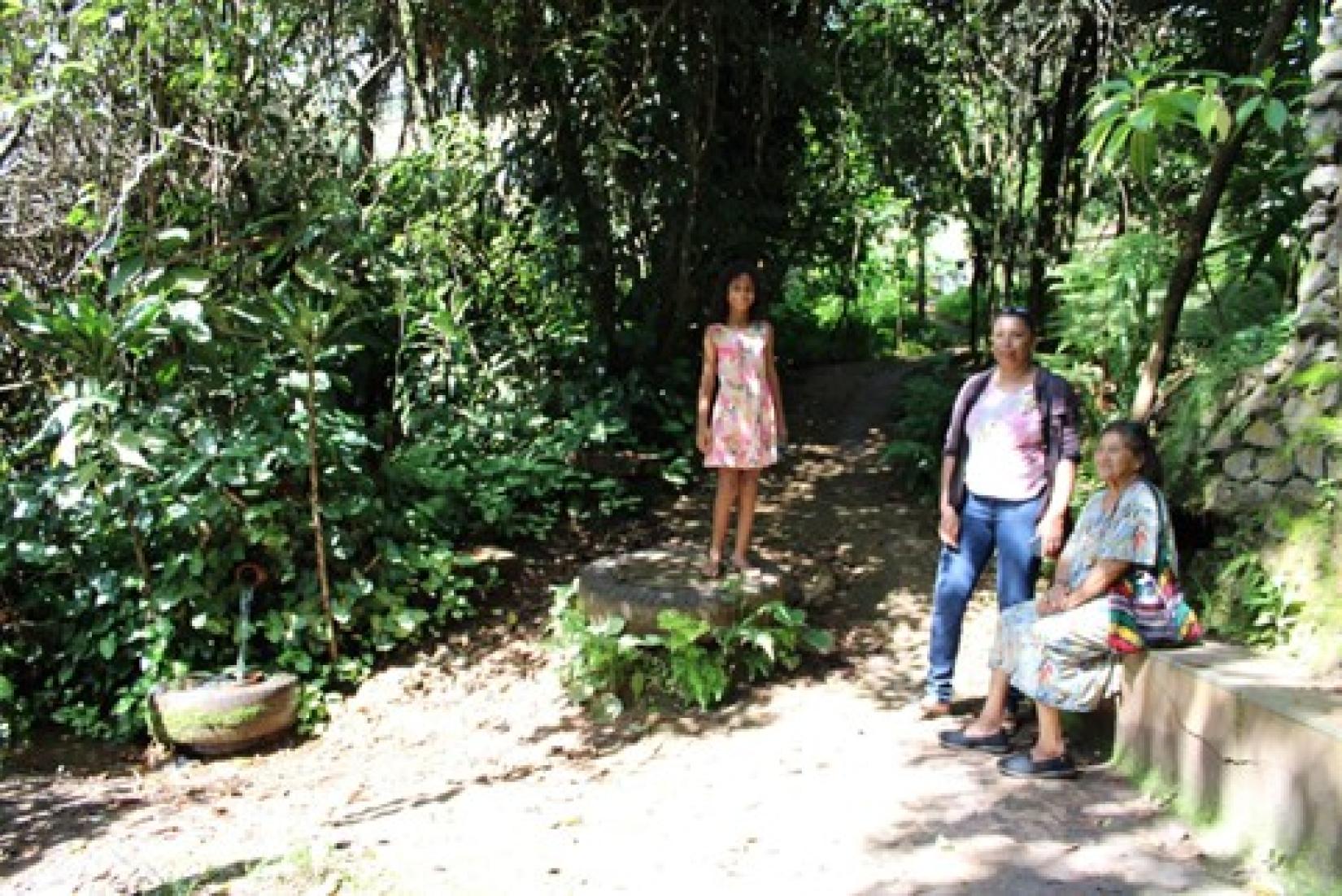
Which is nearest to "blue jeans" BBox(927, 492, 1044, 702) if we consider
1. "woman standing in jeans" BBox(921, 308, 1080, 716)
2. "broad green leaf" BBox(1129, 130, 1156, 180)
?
"woman standing in jeans" BBox(921, 308, 1080, 716)

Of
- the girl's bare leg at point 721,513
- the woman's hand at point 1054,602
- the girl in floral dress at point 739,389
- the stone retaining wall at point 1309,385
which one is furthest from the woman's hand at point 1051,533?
the girl's bare leg at point 721,513

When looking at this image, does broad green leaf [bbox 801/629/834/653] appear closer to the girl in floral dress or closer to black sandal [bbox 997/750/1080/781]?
the girl in floral dress

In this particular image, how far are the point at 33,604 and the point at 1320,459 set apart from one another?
19.8 feet

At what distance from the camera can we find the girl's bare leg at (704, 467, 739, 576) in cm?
518

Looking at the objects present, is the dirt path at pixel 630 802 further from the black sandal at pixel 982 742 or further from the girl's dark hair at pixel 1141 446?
the girl's dark hair at pixel 1141 446

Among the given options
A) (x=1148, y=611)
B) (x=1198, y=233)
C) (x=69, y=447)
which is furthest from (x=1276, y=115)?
(x=69, y=447)

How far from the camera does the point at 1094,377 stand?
19.6 feet

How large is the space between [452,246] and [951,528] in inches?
162

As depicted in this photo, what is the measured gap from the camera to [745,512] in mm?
5273

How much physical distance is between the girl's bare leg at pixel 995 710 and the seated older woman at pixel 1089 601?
184 millimetres

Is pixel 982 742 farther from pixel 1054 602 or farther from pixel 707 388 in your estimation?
pixel 707 388

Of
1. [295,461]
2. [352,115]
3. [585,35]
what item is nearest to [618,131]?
[585,35]

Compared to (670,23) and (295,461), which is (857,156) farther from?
(295,461)

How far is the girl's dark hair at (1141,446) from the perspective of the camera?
146 inches
